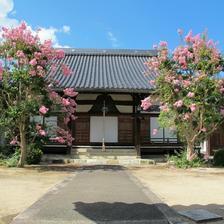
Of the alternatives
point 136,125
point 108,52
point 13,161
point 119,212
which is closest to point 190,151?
point 136,125

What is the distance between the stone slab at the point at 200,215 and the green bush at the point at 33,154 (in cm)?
1101

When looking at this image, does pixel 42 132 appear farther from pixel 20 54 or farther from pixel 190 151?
pixel 190 151

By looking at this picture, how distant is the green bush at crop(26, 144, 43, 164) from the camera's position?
17.8 m

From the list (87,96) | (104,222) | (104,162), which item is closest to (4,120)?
(104,162)

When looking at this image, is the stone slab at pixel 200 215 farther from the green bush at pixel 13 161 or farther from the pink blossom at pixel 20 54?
the green bush at pixel 13 161

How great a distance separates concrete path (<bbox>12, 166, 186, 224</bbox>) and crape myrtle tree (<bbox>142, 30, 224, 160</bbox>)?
23.6 feet

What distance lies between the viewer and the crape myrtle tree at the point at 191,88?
16844 millimetres

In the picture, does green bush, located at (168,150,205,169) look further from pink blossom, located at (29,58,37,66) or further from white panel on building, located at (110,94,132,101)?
pink blossom, located at (29,58,37,66)

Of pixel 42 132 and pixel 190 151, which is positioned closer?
pixel 42 132

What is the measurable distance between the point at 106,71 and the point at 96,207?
1795cm

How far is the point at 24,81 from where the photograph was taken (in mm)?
15633

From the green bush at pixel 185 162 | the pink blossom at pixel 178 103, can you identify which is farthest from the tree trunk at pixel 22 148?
the green bush at pixel 185 162

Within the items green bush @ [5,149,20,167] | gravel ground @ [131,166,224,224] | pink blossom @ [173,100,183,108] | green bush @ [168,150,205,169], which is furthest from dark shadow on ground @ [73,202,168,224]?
green bush @ [168,150,205,169]

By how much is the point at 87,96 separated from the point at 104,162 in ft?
13.3
